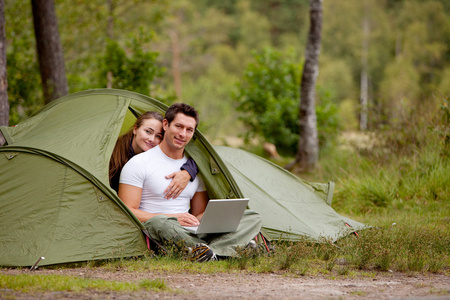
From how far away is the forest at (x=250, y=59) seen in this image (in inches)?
390

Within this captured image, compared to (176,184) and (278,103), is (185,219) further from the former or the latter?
(278,103)

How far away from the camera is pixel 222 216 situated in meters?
4.48

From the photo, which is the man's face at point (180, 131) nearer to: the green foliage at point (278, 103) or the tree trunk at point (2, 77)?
the tree trunk at point (2, 77)

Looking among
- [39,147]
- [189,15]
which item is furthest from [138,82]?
[189,15]

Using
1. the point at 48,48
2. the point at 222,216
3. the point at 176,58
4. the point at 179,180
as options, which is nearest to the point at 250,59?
the point at 176,58

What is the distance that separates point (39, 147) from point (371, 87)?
36957mm

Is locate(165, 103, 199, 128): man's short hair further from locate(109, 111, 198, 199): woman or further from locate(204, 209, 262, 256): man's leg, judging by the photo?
locate(204, 209, 262, 256): man's leg

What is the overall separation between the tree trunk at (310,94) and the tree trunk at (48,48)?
4433mm

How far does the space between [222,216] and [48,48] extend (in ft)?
18.0

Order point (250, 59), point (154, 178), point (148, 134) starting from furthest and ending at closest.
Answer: point (250, 59) → point (148, 134) → point (154, 178)

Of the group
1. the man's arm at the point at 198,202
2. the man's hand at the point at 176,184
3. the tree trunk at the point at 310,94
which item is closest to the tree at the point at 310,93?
the tree trunk at the point at 310,94

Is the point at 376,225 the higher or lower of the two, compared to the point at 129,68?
lower

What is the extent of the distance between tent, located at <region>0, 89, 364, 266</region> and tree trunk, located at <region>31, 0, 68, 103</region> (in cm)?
316

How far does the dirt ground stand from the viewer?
328 centimetres
